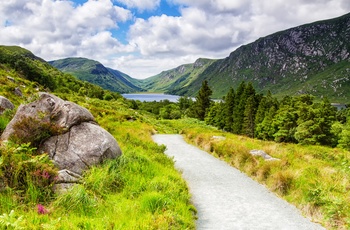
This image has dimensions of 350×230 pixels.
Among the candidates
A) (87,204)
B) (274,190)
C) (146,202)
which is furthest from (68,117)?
(274,190)

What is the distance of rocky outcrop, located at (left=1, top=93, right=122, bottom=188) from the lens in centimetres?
930

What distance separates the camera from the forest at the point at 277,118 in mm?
53594

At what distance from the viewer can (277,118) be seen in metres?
63.9

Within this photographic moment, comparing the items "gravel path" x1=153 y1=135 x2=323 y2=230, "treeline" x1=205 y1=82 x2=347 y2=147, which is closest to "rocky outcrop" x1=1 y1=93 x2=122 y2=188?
"gravel path" x1=153 y1=135 x2=323 y2=230

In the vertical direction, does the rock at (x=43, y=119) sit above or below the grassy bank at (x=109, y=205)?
above

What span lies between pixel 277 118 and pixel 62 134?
61.3 m

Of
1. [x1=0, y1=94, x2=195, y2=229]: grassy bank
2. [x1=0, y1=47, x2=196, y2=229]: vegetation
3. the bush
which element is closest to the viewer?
[x1=0, y1=94, x2=195, y2=229]: grassy bank

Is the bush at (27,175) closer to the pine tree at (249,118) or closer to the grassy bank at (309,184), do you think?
the grassy bank at (309,184)

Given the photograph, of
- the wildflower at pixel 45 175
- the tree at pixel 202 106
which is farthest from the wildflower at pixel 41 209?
the tree at pixel 202 106

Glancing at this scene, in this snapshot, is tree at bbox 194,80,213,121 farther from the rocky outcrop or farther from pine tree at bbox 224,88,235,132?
the rocky outcrop

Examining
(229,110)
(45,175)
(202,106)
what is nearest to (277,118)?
(229,110)

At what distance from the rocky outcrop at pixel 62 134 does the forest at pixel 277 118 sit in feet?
164

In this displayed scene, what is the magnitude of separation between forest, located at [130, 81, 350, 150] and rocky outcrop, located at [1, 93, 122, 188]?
50073 millimetres

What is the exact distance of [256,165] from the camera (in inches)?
504
